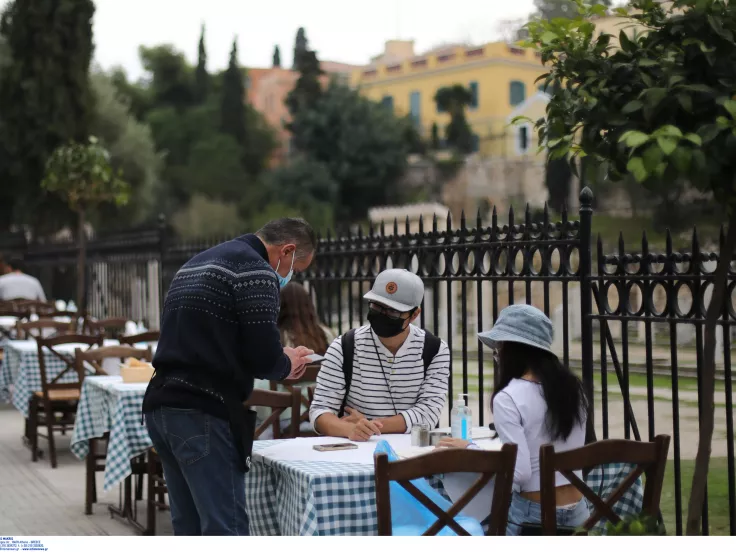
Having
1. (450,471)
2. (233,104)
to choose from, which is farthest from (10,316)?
(233,104)

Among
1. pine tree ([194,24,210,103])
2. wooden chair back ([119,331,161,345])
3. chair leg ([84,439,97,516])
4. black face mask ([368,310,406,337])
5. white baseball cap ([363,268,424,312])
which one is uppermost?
pine tree ([194,24,210,103])

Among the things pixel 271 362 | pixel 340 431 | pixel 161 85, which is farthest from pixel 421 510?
pixel 161 85

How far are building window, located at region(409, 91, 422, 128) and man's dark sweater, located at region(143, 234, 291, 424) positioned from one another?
64.6 m

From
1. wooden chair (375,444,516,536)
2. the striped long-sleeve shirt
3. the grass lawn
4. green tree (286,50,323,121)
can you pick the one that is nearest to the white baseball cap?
the striped long-sleeve shirt

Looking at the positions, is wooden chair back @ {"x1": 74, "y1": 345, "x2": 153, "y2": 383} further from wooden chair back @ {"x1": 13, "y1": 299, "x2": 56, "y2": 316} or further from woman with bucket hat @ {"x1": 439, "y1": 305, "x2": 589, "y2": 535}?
wooden chair back @ {"x1": 13, "y1": 299, "x2": 56, "y2": 316}

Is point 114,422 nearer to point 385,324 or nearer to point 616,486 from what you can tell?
point 385,324

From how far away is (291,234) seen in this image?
13.5 ft

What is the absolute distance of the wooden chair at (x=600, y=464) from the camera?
3335 mm

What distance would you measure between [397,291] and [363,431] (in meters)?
0.67

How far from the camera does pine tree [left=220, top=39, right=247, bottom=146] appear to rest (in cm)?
6056

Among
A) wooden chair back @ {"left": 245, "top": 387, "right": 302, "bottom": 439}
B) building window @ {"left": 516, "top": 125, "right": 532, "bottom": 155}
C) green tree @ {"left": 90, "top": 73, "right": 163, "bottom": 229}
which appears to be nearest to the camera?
wooden chair back @ {"left": 245, "top": 387, "right": 302, "bottom": 439}

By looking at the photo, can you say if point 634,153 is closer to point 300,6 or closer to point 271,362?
point 271,362

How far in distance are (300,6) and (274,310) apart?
9.14ft

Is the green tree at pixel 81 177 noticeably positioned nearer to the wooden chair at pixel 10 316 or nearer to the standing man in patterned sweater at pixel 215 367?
the wooden chair at pixel 10 316
